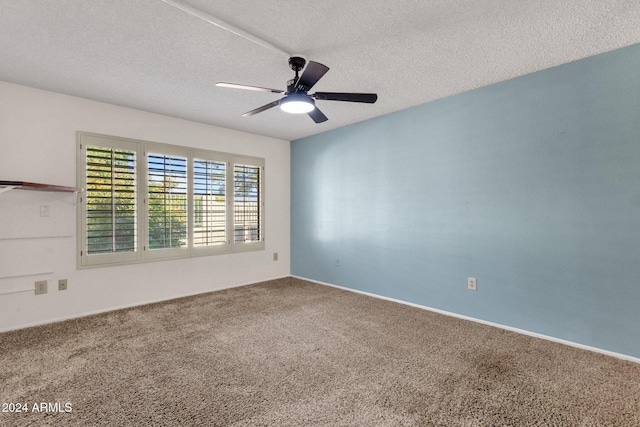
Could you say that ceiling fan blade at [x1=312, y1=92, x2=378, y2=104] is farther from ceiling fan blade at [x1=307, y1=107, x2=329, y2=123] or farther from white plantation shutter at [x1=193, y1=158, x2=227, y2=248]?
white plantation shutter at [x1=193, y1=158, x2=227, y2=248]

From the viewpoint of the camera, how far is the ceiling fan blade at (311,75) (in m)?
1.99

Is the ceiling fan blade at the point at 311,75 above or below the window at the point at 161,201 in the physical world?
above

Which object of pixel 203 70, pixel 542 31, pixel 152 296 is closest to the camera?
pixel 542 31

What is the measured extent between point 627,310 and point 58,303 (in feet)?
17.1

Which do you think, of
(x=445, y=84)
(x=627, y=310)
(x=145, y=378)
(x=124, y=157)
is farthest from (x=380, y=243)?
(x=124, y=157)

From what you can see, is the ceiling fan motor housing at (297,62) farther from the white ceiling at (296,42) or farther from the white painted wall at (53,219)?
the white painted wall at (53,219)

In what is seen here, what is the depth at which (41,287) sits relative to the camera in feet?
10.0

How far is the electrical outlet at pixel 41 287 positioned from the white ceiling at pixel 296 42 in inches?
77.2

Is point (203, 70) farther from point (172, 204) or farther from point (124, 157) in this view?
point (172, 204)

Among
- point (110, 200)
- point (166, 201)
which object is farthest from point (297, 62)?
point (110, 200)

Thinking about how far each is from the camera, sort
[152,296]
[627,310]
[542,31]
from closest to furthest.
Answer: [542,31]
[627,310]
[152,296]

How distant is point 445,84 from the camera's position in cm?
302

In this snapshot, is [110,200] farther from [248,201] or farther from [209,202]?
[248,201]

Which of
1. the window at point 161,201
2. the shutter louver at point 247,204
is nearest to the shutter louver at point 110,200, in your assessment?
the window at point 161,201
